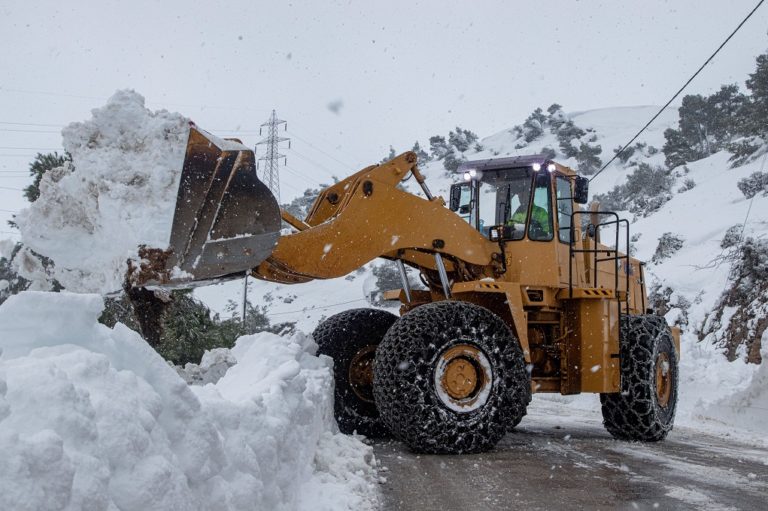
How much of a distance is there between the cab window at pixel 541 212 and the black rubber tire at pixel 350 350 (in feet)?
6.16

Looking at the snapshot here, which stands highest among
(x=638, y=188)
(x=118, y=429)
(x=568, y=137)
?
(x=568, y=137)

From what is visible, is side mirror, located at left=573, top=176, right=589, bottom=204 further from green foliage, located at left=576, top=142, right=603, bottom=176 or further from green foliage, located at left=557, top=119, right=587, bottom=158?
green foliage, located at left=557, top=119, right=587, bottom=158

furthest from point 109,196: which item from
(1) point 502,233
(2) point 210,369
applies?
(1) point 502,233

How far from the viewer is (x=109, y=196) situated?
5426 mm

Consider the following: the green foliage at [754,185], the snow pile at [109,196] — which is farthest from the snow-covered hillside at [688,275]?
the snow pile at [109,196]

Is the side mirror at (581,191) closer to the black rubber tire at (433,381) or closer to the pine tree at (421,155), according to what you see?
the black rubber tire at (433,381)

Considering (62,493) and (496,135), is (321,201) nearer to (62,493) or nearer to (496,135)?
(62,493)

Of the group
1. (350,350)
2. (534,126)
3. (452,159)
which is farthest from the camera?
(534,126)

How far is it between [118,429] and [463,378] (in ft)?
15.8

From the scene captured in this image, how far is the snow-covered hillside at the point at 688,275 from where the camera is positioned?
40.8 feet

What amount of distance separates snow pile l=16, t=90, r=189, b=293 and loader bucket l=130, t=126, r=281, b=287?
3.9 inches

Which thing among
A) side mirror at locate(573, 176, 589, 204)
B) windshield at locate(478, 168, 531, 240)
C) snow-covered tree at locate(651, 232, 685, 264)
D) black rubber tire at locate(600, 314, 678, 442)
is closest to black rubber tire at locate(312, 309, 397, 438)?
windshield at locate(478, 168, 531, 240)

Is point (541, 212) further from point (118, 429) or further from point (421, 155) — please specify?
Result: point (421, 155)

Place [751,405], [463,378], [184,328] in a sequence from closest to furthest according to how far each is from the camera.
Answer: [463,378]
[751,405]
[184,328]
